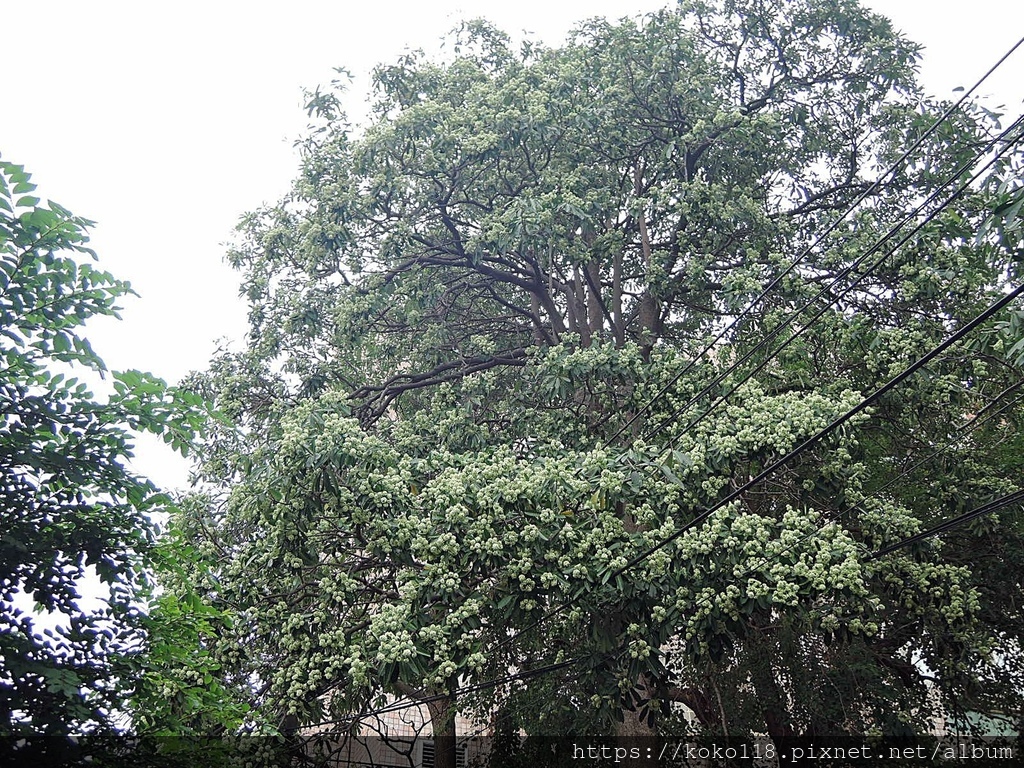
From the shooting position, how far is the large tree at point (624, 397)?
24.4 ft

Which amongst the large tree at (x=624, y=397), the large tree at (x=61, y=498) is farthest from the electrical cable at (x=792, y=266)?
the large tree at (x=61, y=498)

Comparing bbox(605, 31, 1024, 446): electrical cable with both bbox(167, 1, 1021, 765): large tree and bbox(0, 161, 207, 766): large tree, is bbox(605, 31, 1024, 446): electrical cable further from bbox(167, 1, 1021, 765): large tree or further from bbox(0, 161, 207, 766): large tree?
bbox(0, 161, 207, 766): large tree

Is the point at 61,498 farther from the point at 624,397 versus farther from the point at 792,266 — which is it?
the point at 624,397

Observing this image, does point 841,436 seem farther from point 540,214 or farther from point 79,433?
point 79,433

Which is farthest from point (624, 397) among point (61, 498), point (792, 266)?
point (61, 498)

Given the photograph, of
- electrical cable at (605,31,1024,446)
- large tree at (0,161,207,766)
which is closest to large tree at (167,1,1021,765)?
electrical cable at (605,31,1024,446)

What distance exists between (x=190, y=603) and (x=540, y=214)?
19.1 ft

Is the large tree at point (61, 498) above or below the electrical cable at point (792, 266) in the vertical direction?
below

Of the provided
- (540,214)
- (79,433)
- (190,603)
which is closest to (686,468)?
(540,214)

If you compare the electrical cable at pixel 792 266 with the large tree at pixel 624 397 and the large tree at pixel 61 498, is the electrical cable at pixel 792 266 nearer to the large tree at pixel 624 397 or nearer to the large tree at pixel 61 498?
the large tree at pixel 624 397

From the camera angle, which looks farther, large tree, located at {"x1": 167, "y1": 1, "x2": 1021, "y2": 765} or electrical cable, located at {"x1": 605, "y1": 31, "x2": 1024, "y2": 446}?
large tree, located at {"x1": 167, "y1": 1, "x2": 1021, "y2": 765}

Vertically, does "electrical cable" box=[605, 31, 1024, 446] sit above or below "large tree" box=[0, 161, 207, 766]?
above

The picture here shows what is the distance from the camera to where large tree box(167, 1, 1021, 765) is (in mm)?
7434

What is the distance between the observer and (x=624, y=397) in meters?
9.72
